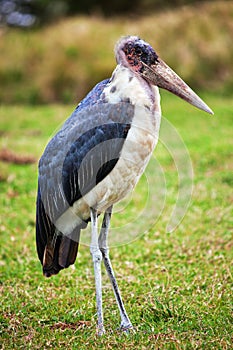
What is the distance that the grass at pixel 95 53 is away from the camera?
42.5ft

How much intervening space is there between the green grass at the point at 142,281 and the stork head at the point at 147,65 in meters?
1.31

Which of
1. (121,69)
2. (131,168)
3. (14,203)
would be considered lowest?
(14,203)

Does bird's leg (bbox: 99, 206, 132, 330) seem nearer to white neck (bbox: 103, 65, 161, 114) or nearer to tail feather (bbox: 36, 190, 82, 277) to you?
tail feather (bbox: 36, 190, 82, 277)

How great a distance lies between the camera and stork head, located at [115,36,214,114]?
3.50m

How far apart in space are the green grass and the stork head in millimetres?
1306

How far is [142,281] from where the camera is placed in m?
4.61

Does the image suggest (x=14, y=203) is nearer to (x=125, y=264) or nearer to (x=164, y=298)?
(x=125, y=264)

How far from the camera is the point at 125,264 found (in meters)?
5.04

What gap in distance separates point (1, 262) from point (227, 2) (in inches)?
460

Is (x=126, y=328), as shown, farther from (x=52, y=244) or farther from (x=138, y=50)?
(x=138, y=50)

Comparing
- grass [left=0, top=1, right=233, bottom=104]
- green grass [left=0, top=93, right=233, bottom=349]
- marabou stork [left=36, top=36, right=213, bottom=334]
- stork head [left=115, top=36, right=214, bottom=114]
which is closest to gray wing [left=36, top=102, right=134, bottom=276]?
marabou stork [left=36, top=36, right=213, bottom=334]

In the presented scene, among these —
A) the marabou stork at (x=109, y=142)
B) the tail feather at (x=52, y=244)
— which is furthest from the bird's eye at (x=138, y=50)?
the tail feather at (x=52, y=244)

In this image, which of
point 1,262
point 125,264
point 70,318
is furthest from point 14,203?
point 70,318

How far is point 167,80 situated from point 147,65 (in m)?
0.14
